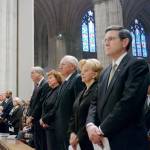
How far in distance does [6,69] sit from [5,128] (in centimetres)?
149

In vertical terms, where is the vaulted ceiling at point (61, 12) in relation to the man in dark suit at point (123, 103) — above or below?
above

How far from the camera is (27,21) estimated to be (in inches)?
324

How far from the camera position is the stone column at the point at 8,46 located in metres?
8.17

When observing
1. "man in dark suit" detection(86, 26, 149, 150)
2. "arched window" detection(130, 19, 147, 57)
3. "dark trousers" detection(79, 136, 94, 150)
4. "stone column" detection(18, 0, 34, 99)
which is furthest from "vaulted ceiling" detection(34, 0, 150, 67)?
"man in dark suit" detection(86, 26, 149, 150)

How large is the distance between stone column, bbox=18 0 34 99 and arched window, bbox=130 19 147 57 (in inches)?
701

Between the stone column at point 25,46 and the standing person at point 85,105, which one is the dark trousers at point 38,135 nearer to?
the standing person at point 85,105

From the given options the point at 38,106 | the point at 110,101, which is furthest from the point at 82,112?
the point at 38,106

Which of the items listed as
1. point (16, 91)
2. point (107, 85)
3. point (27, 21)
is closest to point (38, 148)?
point (107, 85)

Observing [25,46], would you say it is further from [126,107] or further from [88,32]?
[88,32]

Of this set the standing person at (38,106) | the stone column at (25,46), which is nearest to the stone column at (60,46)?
the stone column at (25,46)

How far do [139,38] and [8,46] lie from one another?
18.7m

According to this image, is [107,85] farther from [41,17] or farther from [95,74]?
[41,17]

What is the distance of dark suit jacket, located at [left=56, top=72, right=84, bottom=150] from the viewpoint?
12.3 feet

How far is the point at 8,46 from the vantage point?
8281 mm
